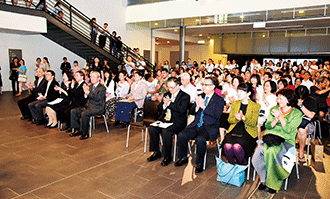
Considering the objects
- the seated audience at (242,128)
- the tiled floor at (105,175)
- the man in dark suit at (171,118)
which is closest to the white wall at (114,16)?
the tiled floor at (105,175)

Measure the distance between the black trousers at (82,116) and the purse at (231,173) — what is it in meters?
3.19

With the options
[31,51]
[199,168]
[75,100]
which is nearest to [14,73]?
[31,51]

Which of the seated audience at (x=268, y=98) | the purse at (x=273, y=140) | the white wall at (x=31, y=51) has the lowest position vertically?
the purse at (x=273, y=140)

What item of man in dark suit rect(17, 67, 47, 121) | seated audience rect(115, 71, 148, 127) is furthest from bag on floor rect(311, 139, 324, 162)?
man in dark suit rect(17, 67, 47, 121)

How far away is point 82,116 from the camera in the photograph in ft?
17.8

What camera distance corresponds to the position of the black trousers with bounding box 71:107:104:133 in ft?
17.9

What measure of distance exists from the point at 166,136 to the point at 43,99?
4.06 meters

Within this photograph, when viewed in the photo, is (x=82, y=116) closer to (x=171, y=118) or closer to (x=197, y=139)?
(x=171, y=118)

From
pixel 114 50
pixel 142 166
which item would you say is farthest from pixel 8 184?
pixel 114 50

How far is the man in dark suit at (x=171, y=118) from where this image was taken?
4.17 metres

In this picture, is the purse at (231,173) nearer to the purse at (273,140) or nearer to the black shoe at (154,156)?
the purse at (273,140)

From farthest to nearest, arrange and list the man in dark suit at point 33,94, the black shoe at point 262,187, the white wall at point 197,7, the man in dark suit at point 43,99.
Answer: the white wall at point 197,7
the man in dark suit at point 33,94
the man in dark suit at point 43,99
the black shoe at point 262,187

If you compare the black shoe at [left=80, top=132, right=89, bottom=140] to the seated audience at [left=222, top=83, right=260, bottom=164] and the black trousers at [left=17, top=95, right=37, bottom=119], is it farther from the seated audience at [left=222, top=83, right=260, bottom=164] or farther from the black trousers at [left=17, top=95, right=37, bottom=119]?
the seated audience at [left=222, top=83, right=260, bottom=164]

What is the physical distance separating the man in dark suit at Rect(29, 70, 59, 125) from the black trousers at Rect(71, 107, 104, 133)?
3.74 feet
